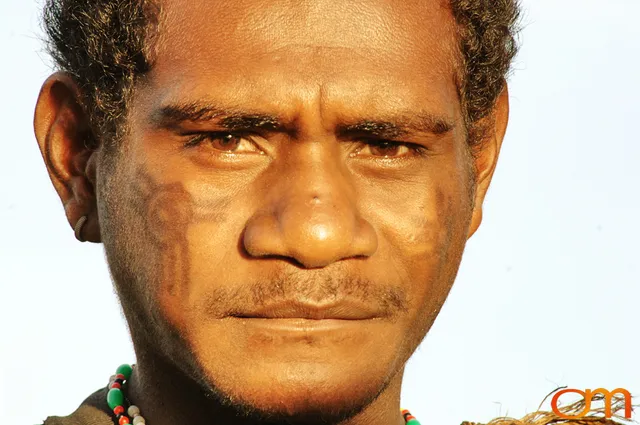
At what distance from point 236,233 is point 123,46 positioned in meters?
0.89

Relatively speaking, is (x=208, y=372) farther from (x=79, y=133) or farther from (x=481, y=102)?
(x=481, y=102)

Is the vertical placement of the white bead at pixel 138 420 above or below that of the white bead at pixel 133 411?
below

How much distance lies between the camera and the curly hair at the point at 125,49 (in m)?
4.89

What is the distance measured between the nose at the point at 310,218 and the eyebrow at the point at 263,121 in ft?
0.38

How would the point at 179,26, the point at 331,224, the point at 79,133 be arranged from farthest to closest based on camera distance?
the point at 79,133 → the point at 179,26 → the point at 331,224

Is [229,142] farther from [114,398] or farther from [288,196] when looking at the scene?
[114,398]

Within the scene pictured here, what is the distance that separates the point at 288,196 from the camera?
4.46 m

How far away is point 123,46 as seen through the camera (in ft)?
16.1

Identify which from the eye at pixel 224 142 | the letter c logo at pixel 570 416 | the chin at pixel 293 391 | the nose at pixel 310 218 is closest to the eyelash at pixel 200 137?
the eye at pixel 224 142

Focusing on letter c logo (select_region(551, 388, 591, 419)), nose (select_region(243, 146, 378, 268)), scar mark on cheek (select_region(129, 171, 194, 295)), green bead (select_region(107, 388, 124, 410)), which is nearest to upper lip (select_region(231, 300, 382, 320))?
nose (select_region(243, 146, 378, 268))

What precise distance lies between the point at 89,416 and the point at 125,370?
268 mm

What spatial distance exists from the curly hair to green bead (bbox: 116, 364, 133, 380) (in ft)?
2.93

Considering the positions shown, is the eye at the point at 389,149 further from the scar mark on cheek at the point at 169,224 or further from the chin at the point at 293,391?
the chin at the point at 293,391

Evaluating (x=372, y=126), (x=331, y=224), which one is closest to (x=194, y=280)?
(x=331, y=224)
